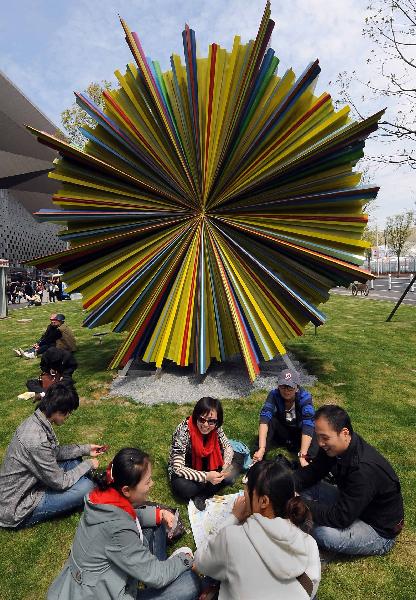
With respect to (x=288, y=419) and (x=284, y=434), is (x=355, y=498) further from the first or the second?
(x=284, y=434)

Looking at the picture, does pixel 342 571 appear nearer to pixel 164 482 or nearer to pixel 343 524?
pixel 343 524

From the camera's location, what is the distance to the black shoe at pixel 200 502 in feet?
14.5

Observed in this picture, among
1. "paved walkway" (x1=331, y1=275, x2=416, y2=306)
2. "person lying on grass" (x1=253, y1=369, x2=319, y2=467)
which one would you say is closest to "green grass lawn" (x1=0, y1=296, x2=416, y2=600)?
"person lying on grass" (x1=253, y1=369, x2=319, y2=467)

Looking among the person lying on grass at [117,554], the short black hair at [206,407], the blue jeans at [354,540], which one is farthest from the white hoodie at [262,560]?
the short black hair at [206,407]

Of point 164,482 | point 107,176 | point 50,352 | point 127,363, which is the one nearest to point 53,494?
point 164,482

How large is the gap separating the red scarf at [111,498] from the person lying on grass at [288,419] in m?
2.54

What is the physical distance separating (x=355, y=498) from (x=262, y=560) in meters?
1.24

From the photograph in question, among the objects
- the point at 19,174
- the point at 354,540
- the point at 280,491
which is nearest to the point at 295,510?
the point at 280,491

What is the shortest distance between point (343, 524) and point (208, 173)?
20.3 feet

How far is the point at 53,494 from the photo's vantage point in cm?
411

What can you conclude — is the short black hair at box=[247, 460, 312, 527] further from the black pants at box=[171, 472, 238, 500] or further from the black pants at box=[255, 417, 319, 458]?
the black pants at box=[255, 417, 319, 458]

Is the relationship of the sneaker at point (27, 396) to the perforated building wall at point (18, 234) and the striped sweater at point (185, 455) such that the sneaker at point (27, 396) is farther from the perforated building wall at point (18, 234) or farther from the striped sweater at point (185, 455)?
the perforated building wall at point (18, 234)

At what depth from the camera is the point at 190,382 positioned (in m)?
8.15

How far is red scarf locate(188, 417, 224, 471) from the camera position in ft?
14.7
